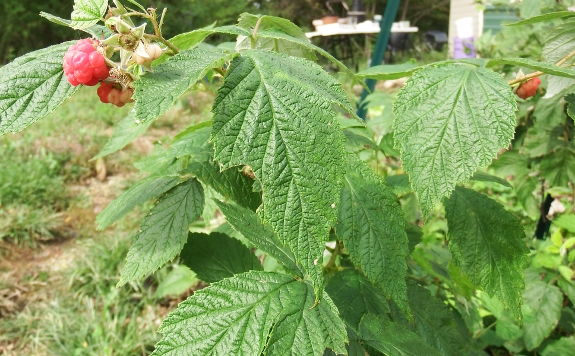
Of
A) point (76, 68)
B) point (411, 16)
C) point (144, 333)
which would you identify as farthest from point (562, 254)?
point (411, 16)

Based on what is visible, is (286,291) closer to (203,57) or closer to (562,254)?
(203,57)

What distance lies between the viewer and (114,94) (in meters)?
0.59

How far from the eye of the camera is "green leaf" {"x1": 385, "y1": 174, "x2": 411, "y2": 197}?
0.83m

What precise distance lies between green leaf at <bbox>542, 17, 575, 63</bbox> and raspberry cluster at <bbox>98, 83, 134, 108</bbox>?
2.70 feet

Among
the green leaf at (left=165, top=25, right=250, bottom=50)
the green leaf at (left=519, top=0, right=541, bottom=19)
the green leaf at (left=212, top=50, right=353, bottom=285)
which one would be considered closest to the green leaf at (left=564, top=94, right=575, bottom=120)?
the green leaf at (left=212, top=50, right=353, bottom=285)

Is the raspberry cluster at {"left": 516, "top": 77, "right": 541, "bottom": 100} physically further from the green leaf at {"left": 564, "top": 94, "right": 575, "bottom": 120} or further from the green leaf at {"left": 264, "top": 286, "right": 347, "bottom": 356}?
the green leaf at {"left": 264, "top": 286, "right": 347, "bottom": 356}

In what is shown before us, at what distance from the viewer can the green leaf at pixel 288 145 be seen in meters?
0.45

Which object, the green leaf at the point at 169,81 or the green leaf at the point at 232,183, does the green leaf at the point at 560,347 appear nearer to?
the green leaf at the point at 232,183

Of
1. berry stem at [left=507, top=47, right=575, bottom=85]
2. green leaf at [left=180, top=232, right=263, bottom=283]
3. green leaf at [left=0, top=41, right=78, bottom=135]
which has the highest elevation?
green leaf at [left=0, top=41, right=78, bottom=135]

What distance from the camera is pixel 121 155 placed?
4047 millimetres

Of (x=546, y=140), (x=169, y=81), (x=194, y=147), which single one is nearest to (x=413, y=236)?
(x=194, y=147)

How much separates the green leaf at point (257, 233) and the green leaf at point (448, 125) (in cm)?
22

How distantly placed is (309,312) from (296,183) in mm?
225

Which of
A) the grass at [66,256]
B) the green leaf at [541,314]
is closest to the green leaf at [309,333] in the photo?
the grass at [66,256]
